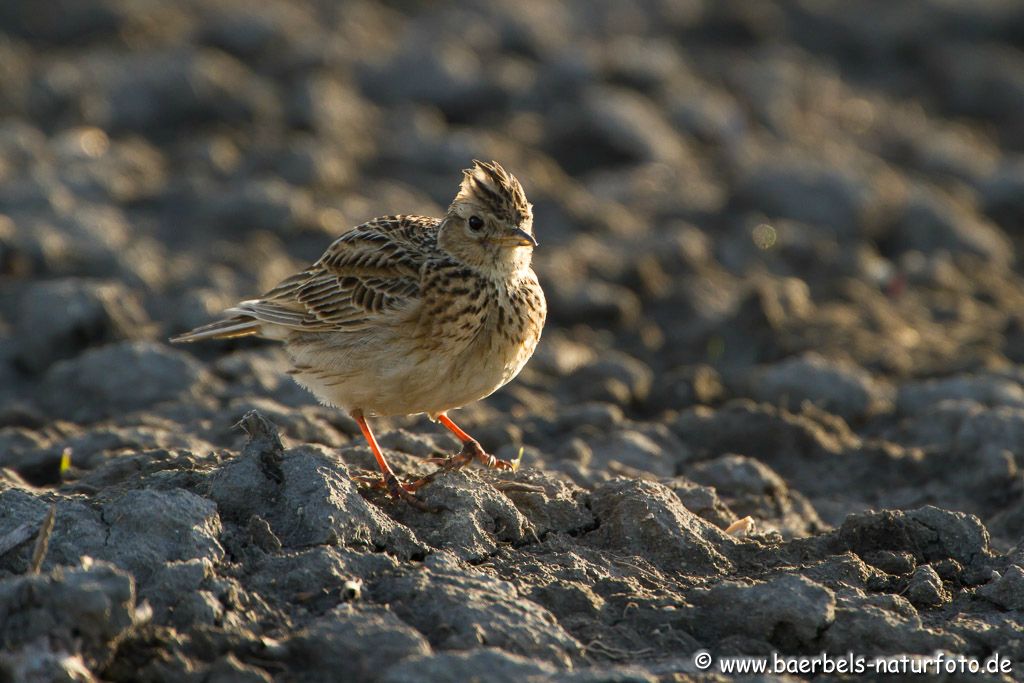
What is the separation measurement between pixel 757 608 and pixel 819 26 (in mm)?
15347

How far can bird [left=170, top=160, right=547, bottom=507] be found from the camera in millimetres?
6094

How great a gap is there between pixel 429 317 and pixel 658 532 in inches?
53.5

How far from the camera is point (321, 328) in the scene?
672 centimetres

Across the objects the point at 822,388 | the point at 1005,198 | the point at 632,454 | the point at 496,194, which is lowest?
the point at 632,454

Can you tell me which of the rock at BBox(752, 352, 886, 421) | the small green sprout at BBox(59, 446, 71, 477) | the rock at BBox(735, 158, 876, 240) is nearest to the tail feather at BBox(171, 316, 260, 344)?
the small green sprout at BBox(59, 446, 71, 477)

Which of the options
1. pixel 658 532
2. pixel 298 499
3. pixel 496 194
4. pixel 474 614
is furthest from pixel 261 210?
pixel 474 614

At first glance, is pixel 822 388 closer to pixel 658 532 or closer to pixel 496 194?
pixel 496 194

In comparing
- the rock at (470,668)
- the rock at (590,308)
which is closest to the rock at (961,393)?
the rock at (590,308)

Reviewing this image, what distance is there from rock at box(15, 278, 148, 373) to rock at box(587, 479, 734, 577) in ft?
14.4

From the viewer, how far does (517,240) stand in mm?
6363

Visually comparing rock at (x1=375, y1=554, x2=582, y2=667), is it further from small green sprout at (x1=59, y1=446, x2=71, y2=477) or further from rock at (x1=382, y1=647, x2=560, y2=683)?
small green sprout at (x1=59, y1=446, x2=71, y2=477)

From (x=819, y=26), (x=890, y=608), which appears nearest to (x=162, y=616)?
(x=890, y=608)

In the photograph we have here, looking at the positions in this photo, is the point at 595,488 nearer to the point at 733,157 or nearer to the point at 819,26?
the point at 733,157

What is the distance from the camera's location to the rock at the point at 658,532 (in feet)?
18.3
